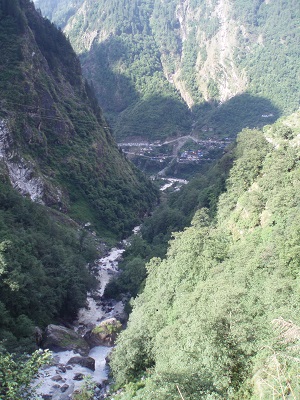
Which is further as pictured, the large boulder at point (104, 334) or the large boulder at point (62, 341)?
the large boulder at point (104, 334)

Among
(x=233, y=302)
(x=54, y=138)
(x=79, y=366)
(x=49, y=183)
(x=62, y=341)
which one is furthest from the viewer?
(x=54, y=138)

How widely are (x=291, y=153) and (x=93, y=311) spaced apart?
35.1 m

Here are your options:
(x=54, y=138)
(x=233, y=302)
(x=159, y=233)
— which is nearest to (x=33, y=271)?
(x=233, y=302)

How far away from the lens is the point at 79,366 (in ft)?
135

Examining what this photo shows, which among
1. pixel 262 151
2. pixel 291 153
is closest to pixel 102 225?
pixel 262 151

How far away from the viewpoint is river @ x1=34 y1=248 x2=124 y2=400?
36.4 m

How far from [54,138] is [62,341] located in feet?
212

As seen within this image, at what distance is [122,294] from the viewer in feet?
202

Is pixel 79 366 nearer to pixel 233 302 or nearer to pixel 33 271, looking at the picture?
pixel 33 271

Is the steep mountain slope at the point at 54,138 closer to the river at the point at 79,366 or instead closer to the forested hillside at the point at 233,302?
the river at the point at 79,366

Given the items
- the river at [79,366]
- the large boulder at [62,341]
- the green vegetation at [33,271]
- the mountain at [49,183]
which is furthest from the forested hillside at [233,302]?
the mountain at [49,183]

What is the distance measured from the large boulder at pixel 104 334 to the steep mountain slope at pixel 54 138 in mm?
38952

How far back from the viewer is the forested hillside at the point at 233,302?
2272 cm

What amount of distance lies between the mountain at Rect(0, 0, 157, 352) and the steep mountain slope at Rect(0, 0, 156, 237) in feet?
0.83
